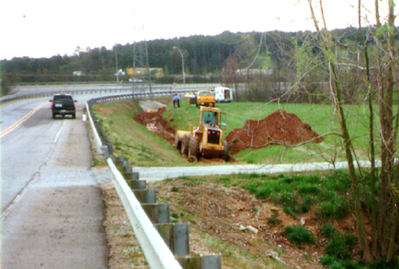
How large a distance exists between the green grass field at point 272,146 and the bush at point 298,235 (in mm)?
1875

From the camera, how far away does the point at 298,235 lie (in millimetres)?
11141

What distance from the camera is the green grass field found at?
9.50m

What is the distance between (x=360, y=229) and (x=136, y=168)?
775cm

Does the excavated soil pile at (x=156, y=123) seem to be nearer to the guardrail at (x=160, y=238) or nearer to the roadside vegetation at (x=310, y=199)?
the roadside vegetation at (x=310, y=199)

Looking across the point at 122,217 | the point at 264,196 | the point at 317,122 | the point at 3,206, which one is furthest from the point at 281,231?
the point at 3,206

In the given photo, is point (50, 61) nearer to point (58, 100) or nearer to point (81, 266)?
point (58, 100)

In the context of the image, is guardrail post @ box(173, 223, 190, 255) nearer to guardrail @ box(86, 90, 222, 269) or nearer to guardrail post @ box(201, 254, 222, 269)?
guardrail @ box(86, 90, 222, 269)

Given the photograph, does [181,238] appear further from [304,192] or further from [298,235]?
[304,192]

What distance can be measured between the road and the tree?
5.23 m

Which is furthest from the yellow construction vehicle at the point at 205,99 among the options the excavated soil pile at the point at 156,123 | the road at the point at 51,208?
the road at the point at 51,208

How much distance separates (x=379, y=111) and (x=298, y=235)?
392 cm

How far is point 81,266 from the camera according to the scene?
5.27m

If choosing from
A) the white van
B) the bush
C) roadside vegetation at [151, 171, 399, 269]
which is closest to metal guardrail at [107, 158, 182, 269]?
roadside vegetation at [151, 171, 399, 269]

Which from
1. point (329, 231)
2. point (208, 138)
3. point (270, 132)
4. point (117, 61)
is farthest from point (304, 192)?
point (117, 61)
